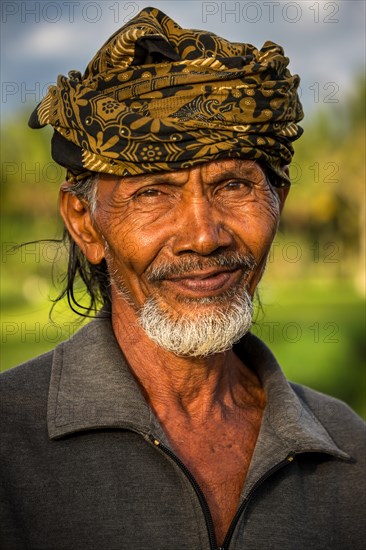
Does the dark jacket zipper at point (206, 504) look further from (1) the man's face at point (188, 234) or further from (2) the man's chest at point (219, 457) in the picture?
(1) the man's face at point (188, 234)

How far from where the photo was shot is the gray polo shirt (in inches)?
107

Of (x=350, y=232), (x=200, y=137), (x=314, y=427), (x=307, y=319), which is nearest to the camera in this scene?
(x=200, y=137)

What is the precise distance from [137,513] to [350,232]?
54.8 meters

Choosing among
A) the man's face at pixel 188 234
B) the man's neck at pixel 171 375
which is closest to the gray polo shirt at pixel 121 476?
the man's neck at pixel 171 375

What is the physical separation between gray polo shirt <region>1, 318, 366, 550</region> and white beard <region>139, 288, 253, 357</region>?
0.18 m

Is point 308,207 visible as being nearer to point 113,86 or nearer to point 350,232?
point 350,232

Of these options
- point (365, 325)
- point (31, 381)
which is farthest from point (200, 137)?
point (365, 325)

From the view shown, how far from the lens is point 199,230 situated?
2.96 metres

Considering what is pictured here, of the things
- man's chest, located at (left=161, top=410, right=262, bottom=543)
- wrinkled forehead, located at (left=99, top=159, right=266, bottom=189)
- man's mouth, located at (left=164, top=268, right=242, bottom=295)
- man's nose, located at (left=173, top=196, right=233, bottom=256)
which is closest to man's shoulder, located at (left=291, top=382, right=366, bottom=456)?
man's chest, located at (left=161, top=410, right=262, bottom=543)

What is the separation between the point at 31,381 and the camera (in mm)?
3004

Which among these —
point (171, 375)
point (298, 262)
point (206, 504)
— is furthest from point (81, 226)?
point (298, 262)

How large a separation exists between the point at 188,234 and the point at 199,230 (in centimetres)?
4

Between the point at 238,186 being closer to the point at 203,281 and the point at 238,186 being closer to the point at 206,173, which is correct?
the point at 206,173

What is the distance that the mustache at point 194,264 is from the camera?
3002mm
